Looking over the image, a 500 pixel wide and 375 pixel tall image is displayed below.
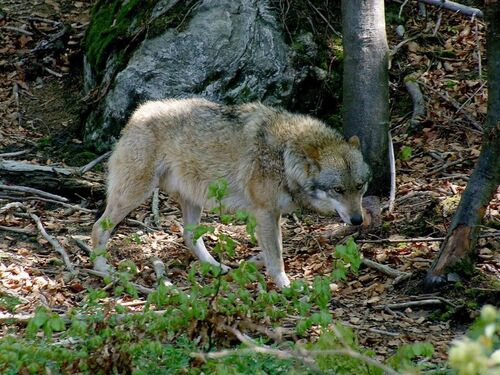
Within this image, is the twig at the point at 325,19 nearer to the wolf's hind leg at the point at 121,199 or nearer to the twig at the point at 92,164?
the twig at the point at 92,164

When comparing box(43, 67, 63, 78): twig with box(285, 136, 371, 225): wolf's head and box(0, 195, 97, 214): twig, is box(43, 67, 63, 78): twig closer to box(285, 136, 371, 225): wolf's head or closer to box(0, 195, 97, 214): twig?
box(0, 195, 97, 214): twig

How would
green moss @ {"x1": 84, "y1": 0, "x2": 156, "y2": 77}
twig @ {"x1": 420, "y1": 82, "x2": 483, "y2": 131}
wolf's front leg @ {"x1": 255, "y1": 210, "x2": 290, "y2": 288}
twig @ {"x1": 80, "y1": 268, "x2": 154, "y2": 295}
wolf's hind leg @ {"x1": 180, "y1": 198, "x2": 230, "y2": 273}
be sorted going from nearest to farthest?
twig @ {"x1": 80, "y1": 268, "x2": 154, "y2": 295}
wolf's front leg @ {"x1": 255, "y1": 210, "x2": 290, "y2": 288}
wolf's hind leg @ {"x1": 180, "y1": 198, "x2": 230, "y2": 273}
twig @ {"x1": 420, "y1": 82, "x2": 483, "y2": 131}
green moss @ {"x1": 84, "y1": 0, "x2": 156, "y2": 77}

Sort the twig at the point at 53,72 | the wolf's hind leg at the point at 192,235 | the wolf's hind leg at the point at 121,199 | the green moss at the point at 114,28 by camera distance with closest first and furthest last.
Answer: the wolf's hind leg at the point at 121,199, the wolf's hind leg at the point at 192,235, the green moss at the point at 114,28, the twig at the point at 53,72

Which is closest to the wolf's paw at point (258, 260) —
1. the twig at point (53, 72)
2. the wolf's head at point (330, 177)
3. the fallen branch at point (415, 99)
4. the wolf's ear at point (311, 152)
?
the wolf's head at point (330, 177)

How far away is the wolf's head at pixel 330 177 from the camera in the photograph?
6918 millimetres

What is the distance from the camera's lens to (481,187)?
564 centimetres

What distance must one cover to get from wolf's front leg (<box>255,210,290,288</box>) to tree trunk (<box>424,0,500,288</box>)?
1.54 meters

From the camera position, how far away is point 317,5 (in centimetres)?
1017

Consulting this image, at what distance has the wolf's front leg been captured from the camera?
6965 mm

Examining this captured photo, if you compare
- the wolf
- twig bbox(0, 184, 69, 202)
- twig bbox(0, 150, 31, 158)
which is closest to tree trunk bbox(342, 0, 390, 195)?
the wolf

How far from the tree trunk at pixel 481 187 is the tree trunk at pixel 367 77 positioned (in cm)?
235

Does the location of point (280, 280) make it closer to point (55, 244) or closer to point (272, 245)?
point (272, 245)

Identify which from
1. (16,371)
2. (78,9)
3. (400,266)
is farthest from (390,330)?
(78,9)

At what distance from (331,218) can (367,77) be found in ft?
5.21
